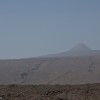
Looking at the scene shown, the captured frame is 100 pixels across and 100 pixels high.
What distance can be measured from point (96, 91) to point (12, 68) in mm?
61402

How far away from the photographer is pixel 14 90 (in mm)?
17844

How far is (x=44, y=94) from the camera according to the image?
650 inches

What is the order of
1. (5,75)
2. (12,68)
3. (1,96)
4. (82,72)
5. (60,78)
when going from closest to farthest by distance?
(1,96)
(60,78)
(82,72)
(5,75)
(12,68)

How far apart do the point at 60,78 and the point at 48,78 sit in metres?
3.19

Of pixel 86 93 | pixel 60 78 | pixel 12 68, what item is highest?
pixel 12 68

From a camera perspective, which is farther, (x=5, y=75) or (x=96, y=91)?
(x=5, y=75)

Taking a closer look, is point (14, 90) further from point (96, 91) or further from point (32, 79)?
point (32, 79)

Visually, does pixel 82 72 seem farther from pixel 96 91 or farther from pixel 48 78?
pixel 96 91

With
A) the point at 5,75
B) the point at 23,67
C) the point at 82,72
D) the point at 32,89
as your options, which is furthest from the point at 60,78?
the point at 32,89

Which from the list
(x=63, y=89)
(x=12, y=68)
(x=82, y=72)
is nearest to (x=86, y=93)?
(x=63, y=89)

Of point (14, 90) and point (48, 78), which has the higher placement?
point (48, 78)

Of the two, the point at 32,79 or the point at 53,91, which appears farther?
the point at 32,79

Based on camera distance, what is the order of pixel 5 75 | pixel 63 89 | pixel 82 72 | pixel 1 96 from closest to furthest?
pixel 1 96 < pixel 63 89 < pixel 82 72 < pixel 5 75

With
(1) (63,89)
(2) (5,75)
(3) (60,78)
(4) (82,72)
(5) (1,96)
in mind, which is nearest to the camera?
(5) (1,96)
